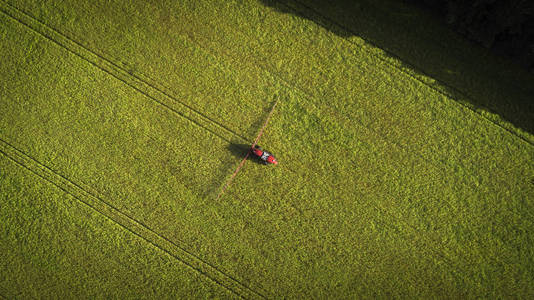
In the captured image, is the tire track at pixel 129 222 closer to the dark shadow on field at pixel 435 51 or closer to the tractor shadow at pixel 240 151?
the tractor shadow at pixel 240 151

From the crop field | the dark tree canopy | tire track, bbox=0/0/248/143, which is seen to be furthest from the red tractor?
the dark tree canopy

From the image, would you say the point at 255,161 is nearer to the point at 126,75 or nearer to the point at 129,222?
the point at 129,222

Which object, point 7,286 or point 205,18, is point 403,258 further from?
point 7,286

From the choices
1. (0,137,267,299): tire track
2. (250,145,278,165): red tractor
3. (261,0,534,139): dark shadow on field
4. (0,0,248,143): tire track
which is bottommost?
(0,137,267,299): tire track

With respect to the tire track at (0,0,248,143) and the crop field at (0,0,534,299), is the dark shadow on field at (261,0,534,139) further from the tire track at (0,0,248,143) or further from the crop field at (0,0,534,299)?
the tire track at (0,0,248,143)

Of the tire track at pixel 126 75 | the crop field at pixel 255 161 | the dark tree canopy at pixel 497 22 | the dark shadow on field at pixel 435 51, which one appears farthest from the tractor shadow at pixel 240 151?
the dark tree canopy at pixel 497 22

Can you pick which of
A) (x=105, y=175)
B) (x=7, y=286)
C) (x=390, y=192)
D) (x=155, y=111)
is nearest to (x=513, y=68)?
(x=390, y=192)

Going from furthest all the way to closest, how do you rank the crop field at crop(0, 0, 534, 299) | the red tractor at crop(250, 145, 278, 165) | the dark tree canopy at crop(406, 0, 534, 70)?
the crop field at crop(0, 0, 534, 299)
the red tractor at crop(250, 145, 278, 165)
the dark tree canopy at crop(406, 0, 534, 70)
